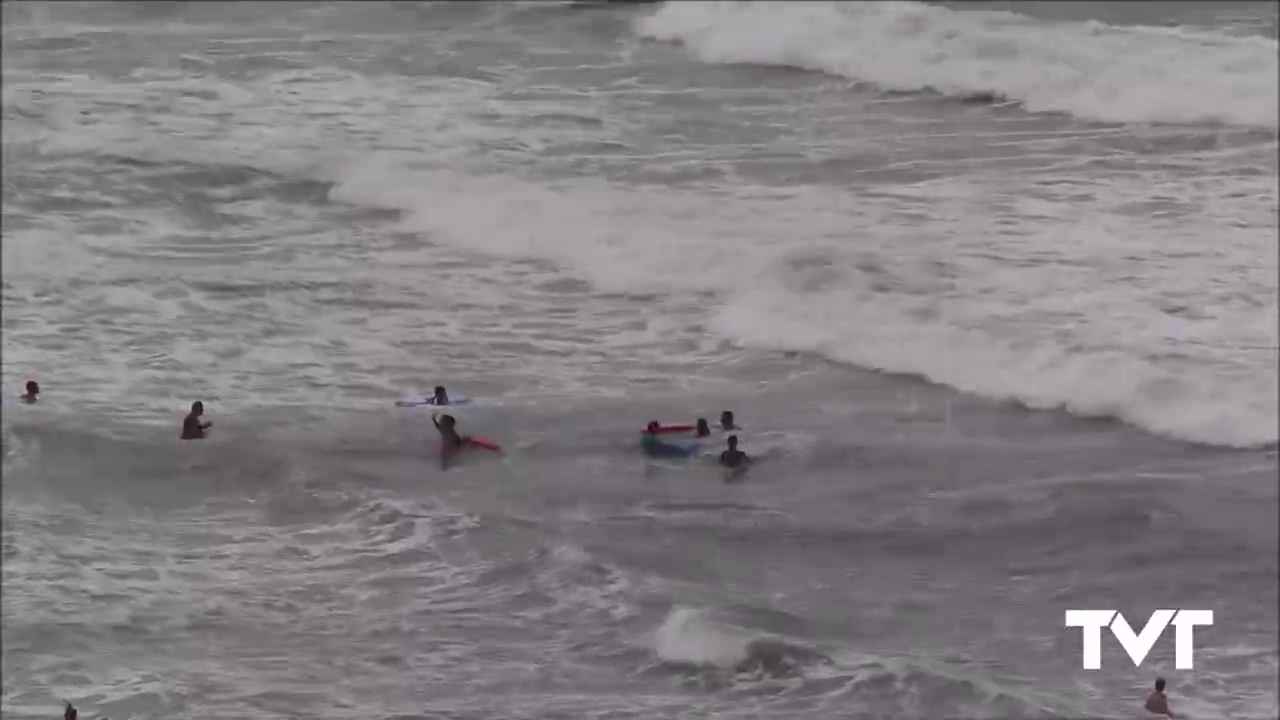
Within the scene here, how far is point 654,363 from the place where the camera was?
39.5 ft

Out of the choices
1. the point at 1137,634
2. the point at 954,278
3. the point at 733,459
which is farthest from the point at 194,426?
the point at 1137,634

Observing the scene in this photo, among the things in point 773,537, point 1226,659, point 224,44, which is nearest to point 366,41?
point 224,44

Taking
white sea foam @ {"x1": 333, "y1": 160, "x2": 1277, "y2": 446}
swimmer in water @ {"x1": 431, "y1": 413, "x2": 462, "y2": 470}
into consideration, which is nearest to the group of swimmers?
swimmer in water @ {"x1": 431, "y1": 413, "x2": 462, "y2": 470}

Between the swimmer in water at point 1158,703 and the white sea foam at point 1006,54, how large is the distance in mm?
9432

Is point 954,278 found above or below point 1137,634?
above

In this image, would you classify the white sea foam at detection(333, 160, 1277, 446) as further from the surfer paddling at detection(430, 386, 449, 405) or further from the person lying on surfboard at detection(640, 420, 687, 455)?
the surfer paddling at detection(430, 386, 449, 405)

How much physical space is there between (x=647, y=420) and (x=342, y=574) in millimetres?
2683

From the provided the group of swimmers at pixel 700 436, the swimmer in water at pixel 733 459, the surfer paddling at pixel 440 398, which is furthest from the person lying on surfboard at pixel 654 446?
the surfer paddling at pixel 440 398

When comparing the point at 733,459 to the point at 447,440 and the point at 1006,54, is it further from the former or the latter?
the point at 1006,54

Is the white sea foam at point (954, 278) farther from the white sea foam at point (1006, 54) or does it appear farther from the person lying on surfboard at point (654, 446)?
the white sea foam at point (1006, 54)

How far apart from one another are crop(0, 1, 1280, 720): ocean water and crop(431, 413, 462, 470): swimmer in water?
121 mm

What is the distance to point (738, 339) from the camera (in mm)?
12445

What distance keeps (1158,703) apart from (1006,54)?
11320 mm

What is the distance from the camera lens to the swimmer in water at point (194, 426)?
11.2m
